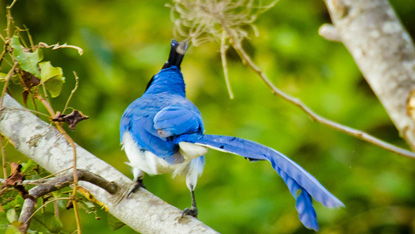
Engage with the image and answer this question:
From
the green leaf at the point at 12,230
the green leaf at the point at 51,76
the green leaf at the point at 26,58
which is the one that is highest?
the green leaf at the point at 26,58

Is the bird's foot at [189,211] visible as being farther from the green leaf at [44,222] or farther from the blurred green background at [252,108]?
the blurred green background at [252,108]

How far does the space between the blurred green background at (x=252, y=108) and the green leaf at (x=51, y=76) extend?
4.99 ft

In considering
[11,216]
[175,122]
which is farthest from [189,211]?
[11,216]

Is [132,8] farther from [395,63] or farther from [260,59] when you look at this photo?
[395,63]

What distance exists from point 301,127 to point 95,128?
1202 millimetres

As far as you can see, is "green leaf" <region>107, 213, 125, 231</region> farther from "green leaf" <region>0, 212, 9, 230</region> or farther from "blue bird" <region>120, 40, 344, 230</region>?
"green leaf" <region>0, 212, 9, 230</region>

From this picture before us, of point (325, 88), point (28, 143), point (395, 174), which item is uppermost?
point (28, 143)

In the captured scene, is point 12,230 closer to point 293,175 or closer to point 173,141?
point 293,175

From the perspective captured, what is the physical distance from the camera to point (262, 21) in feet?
13.0

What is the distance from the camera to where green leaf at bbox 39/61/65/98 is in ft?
5.21

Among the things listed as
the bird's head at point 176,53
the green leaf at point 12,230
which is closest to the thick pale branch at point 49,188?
the green leaf at point 12,230

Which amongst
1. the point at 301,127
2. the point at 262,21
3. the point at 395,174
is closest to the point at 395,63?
the point at 301,127

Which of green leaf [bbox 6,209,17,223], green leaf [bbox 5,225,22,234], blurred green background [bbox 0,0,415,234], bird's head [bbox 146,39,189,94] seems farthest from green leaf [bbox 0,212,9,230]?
blurred green background [bbox 0,0,415,234]

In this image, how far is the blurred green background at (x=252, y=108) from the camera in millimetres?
3264
